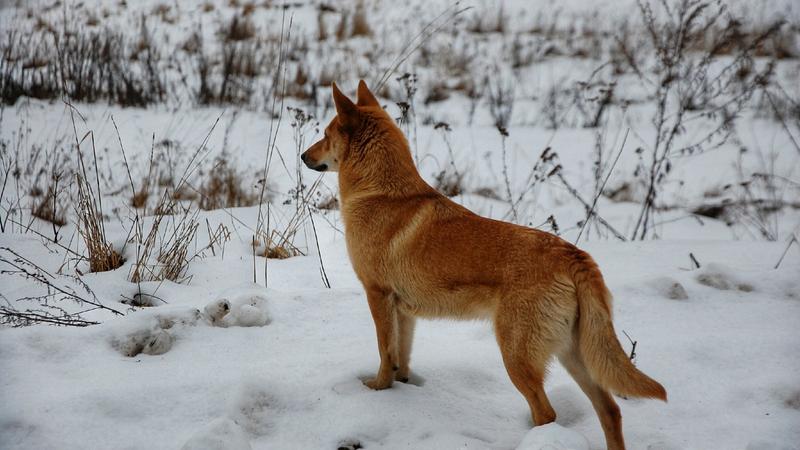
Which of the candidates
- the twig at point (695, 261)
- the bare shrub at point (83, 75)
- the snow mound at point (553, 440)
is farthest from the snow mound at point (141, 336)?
the bare shrub at point (83, 75)

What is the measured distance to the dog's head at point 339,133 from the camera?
2.88m

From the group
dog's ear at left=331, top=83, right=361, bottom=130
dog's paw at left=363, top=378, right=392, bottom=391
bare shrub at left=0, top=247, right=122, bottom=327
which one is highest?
dog's ear at left=331, top=83, right=361, bottom=130

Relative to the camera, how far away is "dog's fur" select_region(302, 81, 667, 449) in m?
2.20

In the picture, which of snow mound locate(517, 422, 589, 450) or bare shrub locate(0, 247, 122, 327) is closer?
snow mound locate(517, 422, 589, 450)

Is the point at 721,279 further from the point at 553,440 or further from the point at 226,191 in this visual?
the point at 226,191

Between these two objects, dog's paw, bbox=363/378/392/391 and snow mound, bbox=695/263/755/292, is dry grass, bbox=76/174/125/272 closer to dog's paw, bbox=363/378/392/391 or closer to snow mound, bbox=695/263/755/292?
dog's paw, bbox=363/378/392/391

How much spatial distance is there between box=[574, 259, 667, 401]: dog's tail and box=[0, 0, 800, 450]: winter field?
0.78 ft

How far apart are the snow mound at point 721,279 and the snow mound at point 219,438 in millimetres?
3015

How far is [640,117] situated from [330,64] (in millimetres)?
5213

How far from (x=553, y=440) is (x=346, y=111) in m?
1.76

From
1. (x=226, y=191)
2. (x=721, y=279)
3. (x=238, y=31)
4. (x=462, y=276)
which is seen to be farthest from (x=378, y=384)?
(x=238, y=31)

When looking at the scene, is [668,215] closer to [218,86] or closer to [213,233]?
[213,233]

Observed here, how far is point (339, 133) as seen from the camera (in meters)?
2.96

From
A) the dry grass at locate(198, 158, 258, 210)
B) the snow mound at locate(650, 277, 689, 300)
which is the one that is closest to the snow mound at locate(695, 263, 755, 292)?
the snow mound at locate(650, 277, 689, 300)
